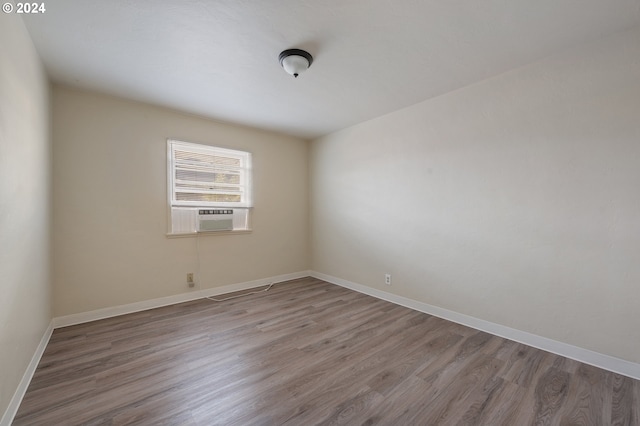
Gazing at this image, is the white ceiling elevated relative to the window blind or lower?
elevated

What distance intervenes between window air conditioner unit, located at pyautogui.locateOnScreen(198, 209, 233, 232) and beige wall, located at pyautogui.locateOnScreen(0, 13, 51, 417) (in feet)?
4.67

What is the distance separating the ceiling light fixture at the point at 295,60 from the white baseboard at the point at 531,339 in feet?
9.10

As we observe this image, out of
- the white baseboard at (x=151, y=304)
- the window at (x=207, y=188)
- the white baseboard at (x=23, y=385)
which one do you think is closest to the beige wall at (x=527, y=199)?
the white baseboard at (x=151, y=304)

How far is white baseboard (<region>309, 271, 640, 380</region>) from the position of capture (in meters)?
1.83

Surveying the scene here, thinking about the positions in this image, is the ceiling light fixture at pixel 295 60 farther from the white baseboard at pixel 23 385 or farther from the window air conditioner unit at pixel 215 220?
the white baseboard at pixel 23 385

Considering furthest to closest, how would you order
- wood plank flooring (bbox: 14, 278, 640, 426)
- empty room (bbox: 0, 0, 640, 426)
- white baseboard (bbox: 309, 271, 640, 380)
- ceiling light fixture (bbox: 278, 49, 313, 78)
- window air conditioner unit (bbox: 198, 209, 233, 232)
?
window air conditioner unit (bbox: 198, 209, 233, 232) → ceiling light fixture (bbox: 278, 49, 313, 78) → white baseboard (bbox: 309, 271, 640, 380) → empty room (bbox: 0, 0, 640, 426) → wood plank flooring (bbox: 14, 278, 640, 426)

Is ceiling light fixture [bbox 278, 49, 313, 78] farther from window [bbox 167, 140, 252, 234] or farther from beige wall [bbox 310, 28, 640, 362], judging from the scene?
window [bbox 167, 140, 252, 234]

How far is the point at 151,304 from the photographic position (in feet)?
10.0

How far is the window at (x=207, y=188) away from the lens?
3264 mm

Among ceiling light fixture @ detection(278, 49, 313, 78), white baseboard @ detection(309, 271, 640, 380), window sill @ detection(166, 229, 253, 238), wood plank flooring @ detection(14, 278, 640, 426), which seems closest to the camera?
wood plank flooring @ detection(14, 278, 640, 426)

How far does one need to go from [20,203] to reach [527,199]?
12.4ft

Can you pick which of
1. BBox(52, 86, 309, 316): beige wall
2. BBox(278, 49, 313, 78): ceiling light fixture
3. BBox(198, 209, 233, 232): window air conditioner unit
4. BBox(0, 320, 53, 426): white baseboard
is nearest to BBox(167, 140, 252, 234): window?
BBox(198, 209, 233, 232): window air conditioner unit

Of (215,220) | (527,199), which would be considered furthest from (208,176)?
(527,199)

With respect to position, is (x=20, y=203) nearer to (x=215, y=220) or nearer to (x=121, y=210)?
(x=121, y=210)
